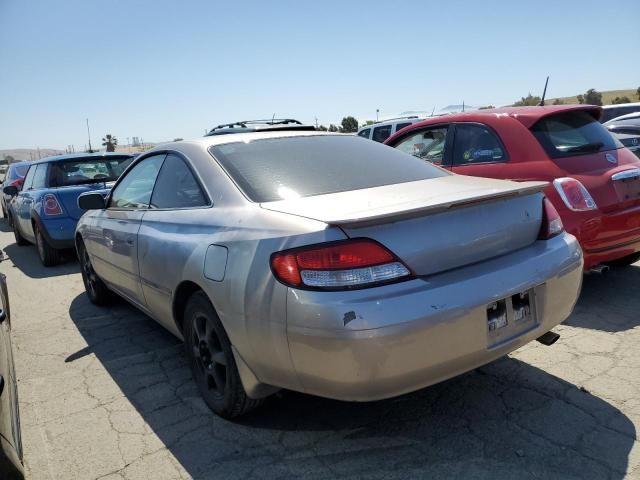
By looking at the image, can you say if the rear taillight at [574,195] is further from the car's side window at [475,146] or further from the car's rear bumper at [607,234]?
the car's side window at [475,146]

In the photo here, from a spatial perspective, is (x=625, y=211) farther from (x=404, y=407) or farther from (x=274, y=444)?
(x=274, y=444)

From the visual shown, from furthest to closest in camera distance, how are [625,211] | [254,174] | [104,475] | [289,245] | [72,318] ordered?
[72,318]
[625,211]
[254,174]
[104,475]
[289,245]

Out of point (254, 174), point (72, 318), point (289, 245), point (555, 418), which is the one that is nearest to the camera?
point (289, 245)

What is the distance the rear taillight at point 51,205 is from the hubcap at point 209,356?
4.82m

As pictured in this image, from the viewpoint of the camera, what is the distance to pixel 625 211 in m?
3.91

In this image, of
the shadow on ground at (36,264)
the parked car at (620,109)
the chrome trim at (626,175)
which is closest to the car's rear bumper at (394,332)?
the chrome trim at (626,175)

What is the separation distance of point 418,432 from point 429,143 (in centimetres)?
349

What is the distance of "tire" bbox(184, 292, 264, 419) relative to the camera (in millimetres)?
2557

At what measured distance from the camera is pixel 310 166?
290 cm

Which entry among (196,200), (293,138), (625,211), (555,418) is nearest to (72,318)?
(196,200)

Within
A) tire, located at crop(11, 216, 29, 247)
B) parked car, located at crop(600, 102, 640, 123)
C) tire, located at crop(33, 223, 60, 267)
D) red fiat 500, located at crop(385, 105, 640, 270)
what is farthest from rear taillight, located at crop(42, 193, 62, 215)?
parked car, located at crop(600, 102, 640, 123)

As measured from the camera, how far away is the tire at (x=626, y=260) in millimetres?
4514

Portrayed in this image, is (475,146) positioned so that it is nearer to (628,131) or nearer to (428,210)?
(428,210)

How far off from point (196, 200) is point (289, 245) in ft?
3.33
